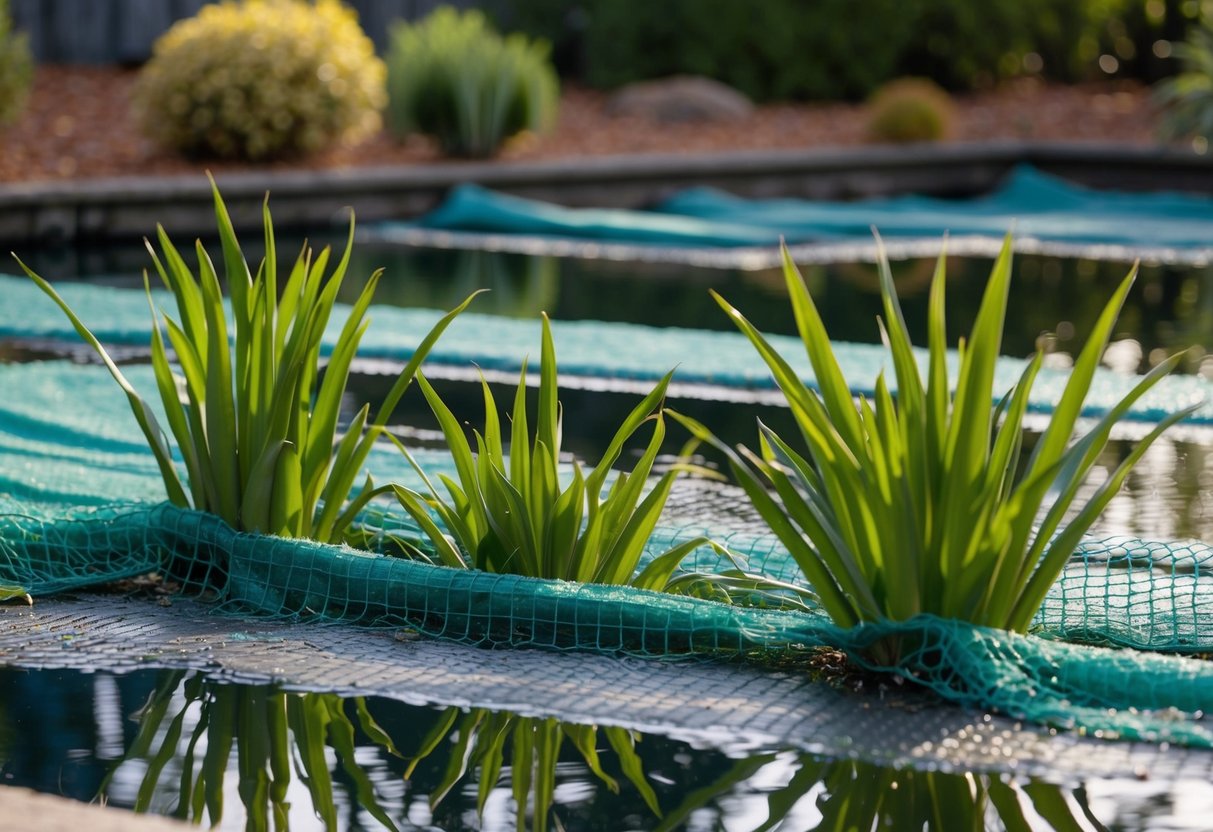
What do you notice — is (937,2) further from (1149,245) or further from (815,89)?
(1149,245)

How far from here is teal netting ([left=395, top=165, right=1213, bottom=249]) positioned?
945 cm

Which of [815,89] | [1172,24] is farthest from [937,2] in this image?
[1172,24]

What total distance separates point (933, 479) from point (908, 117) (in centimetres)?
1072

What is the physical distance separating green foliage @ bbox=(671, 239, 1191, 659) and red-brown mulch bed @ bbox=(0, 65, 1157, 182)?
291 inches

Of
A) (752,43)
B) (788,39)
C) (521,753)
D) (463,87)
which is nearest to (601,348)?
(521,753)

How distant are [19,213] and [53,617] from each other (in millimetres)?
5689

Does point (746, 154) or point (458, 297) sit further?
point (746, 154)

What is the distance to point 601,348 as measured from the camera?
19.5ft

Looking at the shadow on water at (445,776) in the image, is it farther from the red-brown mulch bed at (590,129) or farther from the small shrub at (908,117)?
the small shrub at (908,117)

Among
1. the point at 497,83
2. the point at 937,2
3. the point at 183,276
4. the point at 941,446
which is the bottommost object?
the point at 941,446

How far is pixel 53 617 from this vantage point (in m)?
3.03

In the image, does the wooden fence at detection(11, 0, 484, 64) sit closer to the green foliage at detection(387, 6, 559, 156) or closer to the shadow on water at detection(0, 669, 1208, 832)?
the green foliage at detection(387, 6, 559, 156)

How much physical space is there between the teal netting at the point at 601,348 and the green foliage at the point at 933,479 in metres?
2.53

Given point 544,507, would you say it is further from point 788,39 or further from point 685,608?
point 788,39
